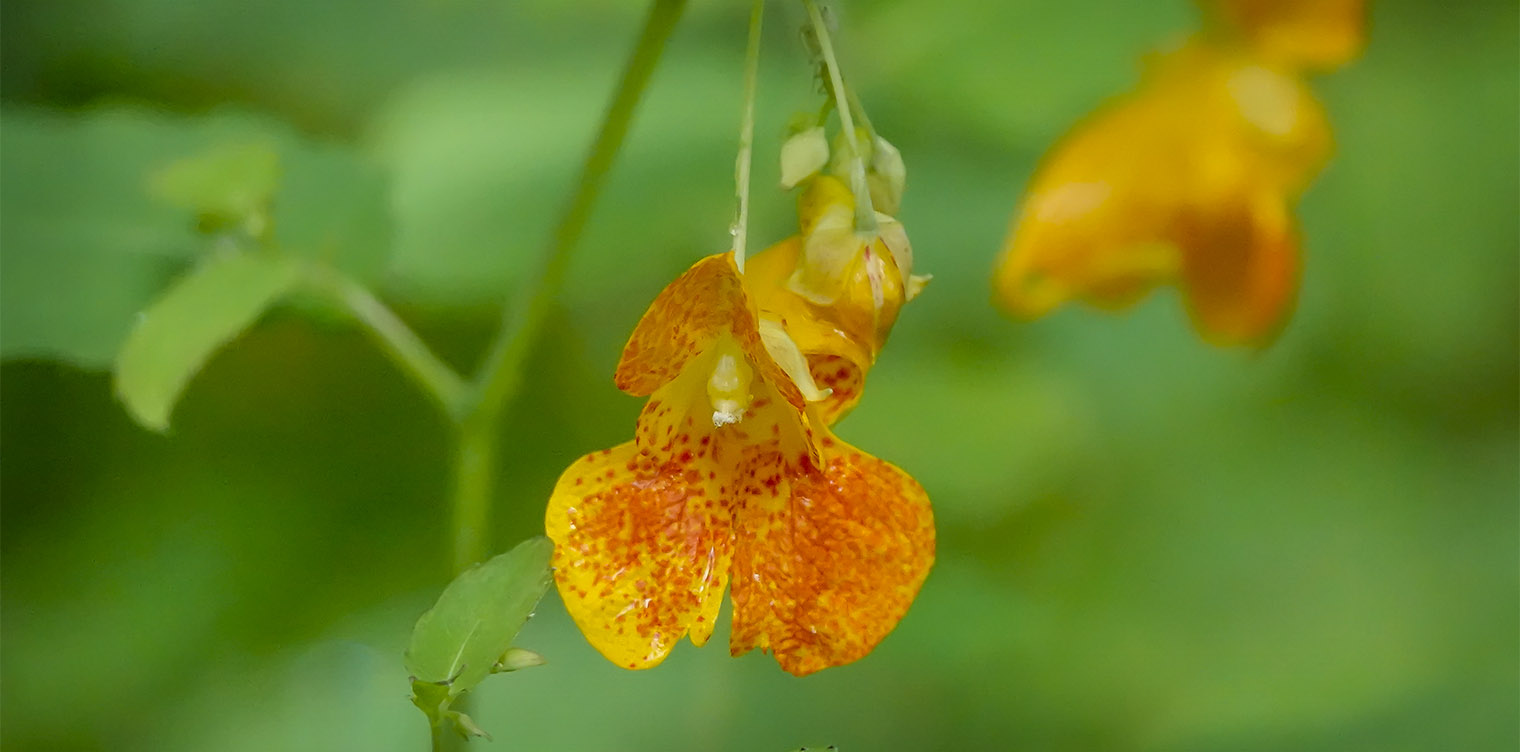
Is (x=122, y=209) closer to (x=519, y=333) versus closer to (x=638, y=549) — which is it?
(x=519, y=333)

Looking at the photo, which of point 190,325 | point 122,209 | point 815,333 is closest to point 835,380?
point 815,333

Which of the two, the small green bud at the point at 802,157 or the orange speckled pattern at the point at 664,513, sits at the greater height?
the small green bud at the point at 802,157

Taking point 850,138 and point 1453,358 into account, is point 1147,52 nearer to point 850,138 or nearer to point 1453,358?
point 1453,358

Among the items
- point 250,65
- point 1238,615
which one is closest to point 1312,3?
point 1238,615

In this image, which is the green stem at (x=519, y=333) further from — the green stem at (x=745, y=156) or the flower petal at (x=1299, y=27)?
the flower petal at (x=1299, y=27)

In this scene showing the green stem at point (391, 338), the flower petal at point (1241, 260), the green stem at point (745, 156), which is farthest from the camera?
the flower petal at point (1241, 260)

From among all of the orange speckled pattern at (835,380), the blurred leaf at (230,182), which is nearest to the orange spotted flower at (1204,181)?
the orange speckled pattern at (835,380)

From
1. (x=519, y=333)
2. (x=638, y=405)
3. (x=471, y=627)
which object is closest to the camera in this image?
(x=471, y=627)
